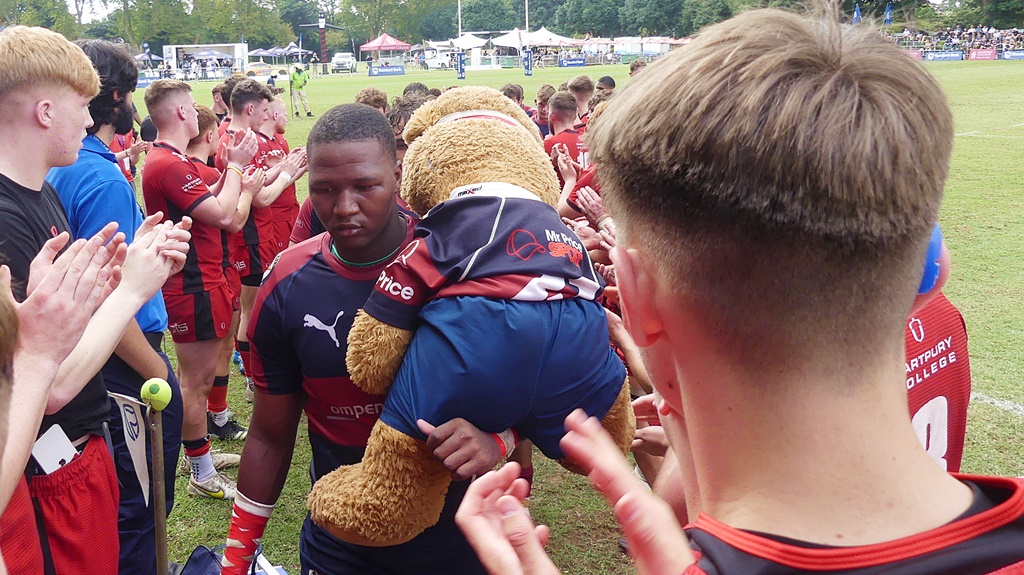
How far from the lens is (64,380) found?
7.59 feet

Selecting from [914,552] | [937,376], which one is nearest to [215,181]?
[937,376]

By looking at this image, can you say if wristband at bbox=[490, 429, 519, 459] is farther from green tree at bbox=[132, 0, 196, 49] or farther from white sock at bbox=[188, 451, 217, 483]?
green tree at bbox=[132, 0, 196, 49]

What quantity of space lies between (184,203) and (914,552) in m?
4.97

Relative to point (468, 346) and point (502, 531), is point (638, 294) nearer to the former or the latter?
point (502, 531)

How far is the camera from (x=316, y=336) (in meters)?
2.37

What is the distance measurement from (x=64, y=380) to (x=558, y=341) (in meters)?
1.55

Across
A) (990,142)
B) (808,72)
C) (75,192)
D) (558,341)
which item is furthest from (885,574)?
(990,142)

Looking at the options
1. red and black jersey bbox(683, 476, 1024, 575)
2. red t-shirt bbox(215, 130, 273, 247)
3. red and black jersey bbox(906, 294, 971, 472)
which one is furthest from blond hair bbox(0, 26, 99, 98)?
red t-shirt bbox(215, 130, 273, 247)

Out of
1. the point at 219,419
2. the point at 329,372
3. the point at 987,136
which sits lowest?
the point at 219,419

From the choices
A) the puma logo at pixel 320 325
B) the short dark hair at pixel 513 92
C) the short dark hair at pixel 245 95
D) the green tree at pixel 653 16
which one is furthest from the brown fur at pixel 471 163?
the green tree at pixel 653 16

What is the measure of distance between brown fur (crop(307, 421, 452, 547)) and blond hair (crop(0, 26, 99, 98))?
190 centimetres

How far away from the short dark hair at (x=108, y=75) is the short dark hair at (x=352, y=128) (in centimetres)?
225

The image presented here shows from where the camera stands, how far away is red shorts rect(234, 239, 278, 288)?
21.1ft

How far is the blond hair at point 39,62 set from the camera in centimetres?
273
